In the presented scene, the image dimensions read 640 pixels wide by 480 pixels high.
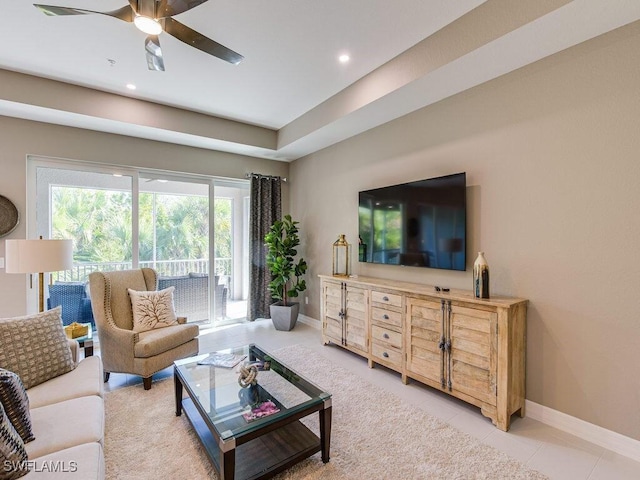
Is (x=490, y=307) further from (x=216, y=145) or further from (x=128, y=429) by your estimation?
(x=216, y=145)

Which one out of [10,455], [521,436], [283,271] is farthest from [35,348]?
[521,436]

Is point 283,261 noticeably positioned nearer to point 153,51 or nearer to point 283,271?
point 283,271

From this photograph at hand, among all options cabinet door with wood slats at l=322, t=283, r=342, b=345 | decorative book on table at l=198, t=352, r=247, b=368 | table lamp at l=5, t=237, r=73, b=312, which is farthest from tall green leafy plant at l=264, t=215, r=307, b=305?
table lamp at l=5, t=237, r=73, b=312

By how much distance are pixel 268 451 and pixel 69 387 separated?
1.32 metres

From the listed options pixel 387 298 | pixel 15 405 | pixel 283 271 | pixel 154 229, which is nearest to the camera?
pixel 15 405

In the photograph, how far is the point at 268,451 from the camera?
1891mm

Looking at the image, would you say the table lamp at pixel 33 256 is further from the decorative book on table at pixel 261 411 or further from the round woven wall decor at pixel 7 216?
the decorative book on table at pixel 261 411

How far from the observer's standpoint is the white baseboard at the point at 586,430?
1.98m

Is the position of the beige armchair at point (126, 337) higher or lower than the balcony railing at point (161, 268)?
lower

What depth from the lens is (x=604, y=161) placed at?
2098mm

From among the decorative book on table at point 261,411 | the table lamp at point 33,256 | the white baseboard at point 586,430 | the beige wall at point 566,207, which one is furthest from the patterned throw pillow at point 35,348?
the white baseboard at point 586,430

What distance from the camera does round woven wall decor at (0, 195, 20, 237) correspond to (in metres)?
3.35

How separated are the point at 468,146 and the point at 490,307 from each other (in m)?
1.51

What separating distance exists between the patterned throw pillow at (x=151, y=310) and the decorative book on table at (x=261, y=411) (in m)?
1.81
